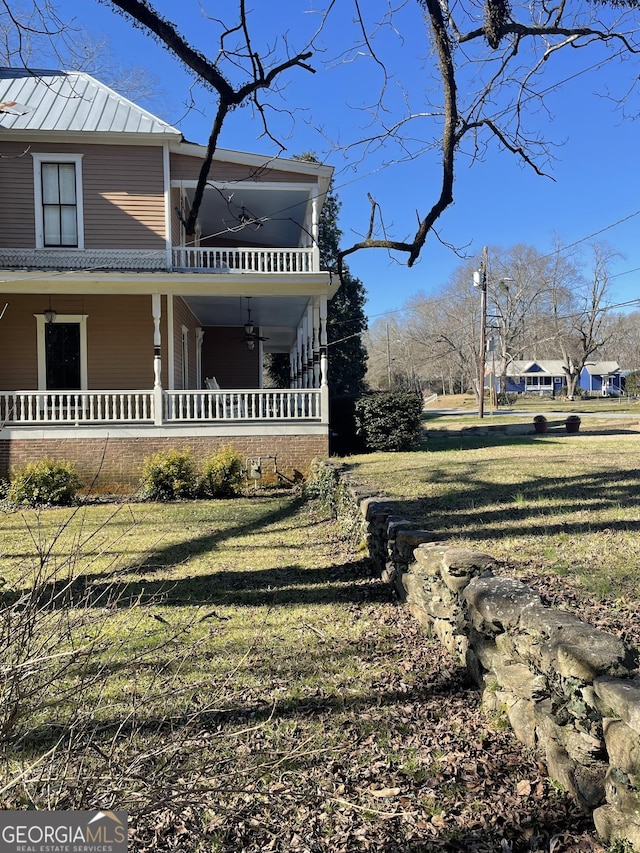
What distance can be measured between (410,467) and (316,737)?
29.2 ft

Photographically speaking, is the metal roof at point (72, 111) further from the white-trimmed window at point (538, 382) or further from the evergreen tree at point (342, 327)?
the white-trimmed window at point (538, 382)

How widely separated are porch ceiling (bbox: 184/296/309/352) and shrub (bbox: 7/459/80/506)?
18.7ft

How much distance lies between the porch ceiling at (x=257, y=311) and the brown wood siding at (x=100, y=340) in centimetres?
145

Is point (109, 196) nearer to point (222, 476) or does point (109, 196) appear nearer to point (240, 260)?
point (240, 260)

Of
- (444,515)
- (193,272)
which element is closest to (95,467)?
(193,272)

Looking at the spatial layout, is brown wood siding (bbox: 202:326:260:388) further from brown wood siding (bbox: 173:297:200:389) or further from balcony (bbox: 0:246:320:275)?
balcony (bbox: 0:246:320:275)

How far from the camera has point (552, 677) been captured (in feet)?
8.45

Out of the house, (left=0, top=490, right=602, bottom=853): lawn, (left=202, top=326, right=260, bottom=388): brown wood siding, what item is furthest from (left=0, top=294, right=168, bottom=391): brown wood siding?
(left=0, top=490, right=602, bottom=853): lawn

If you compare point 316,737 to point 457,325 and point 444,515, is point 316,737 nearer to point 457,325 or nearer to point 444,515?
point 444,515

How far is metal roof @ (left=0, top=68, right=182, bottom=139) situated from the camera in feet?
45.1

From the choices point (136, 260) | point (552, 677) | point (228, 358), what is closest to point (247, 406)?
point (136, 260)

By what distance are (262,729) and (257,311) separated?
48.9ft

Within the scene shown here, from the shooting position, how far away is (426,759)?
115 inches
